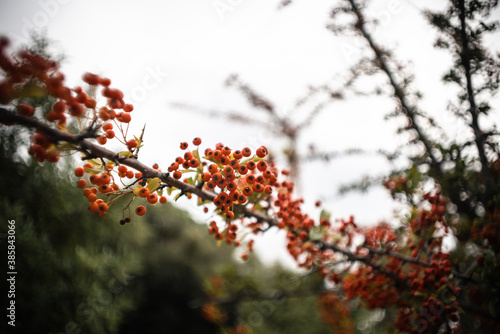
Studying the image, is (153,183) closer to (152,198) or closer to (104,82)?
(152,198)

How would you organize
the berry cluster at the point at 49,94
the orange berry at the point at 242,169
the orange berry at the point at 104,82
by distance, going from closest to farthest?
the berry cluster at the point at 49,94
the orange berry at the point at 104,82
the orange berry at the point at 242,169

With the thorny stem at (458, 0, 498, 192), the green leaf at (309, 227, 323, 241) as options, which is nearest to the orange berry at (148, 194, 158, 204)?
the green leaf at (309, 227, 323, 241)

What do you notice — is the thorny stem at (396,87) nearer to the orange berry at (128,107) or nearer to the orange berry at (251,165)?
the orange berry at (251,165)

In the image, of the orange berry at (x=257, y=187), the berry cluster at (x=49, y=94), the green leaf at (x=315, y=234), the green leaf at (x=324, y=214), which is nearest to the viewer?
the berry cluster at (x=49, y=94)

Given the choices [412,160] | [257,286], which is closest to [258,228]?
[412,160]

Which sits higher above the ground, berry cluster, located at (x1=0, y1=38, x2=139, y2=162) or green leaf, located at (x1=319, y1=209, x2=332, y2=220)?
green leaf, located at (x1=319, y1=209, x2=332, y2=220)

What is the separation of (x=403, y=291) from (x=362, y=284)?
32 cm

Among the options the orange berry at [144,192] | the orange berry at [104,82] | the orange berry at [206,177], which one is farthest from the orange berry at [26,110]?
the orange berry at [206,177]

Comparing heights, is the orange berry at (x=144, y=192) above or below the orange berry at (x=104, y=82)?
below

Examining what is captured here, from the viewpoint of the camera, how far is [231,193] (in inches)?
49.4

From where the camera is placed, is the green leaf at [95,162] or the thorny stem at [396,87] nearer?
the green leaf at [95,162]

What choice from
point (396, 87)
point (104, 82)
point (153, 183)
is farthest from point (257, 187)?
point (396, 87)

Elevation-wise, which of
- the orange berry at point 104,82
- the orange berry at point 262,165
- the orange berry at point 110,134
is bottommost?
the orange berry at point 110,134

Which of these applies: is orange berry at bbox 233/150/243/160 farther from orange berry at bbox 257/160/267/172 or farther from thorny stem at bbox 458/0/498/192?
thorny stem at bbox 458/0/498/192
